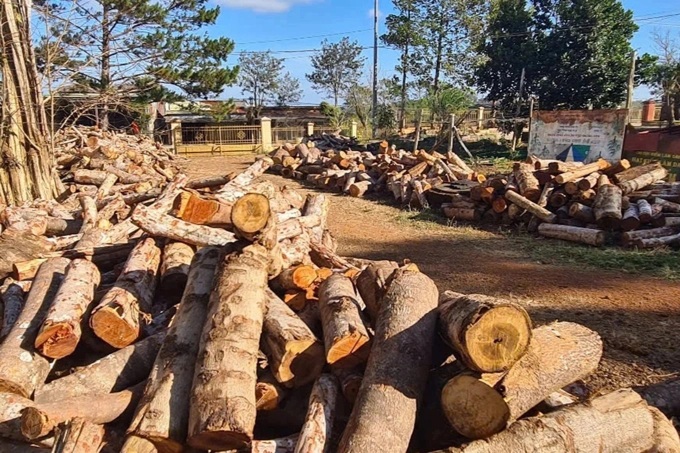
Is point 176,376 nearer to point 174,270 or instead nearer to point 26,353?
point 26,353

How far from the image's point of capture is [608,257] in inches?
330

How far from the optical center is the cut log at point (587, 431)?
2711mm

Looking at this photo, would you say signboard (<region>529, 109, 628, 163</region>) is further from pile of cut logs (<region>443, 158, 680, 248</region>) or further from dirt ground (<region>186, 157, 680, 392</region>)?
dirt ground (<region>186, 157, 680, 392</region>)

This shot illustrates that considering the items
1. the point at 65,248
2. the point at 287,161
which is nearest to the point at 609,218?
the point at 65,248

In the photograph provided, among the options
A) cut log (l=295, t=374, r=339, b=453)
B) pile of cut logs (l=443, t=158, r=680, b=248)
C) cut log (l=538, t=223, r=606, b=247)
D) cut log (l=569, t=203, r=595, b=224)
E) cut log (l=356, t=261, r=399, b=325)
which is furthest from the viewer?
cut log (l=569, t=203, r=595, b=224)

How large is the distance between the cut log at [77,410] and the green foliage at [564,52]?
2677cm

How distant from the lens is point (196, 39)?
2391 cm

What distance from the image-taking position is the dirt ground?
486cm

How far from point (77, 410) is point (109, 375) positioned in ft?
1.64

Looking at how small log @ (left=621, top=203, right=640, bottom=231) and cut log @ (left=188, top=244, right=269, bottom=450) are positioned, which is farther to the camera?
small log @ (left=621, top=203, right=640, bottom=231)

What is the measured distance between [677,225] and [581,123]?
805cm

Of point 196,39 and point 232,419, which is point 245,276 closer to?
point 232,419

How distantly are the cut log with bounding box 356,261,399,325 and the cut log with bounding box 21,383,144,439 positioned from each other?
73.3 inches

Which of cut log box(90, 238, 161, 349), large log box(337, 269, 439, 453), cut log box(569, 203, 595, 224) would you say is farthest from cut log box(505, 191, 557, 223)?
cut log box(90, 238, 161, 349)
